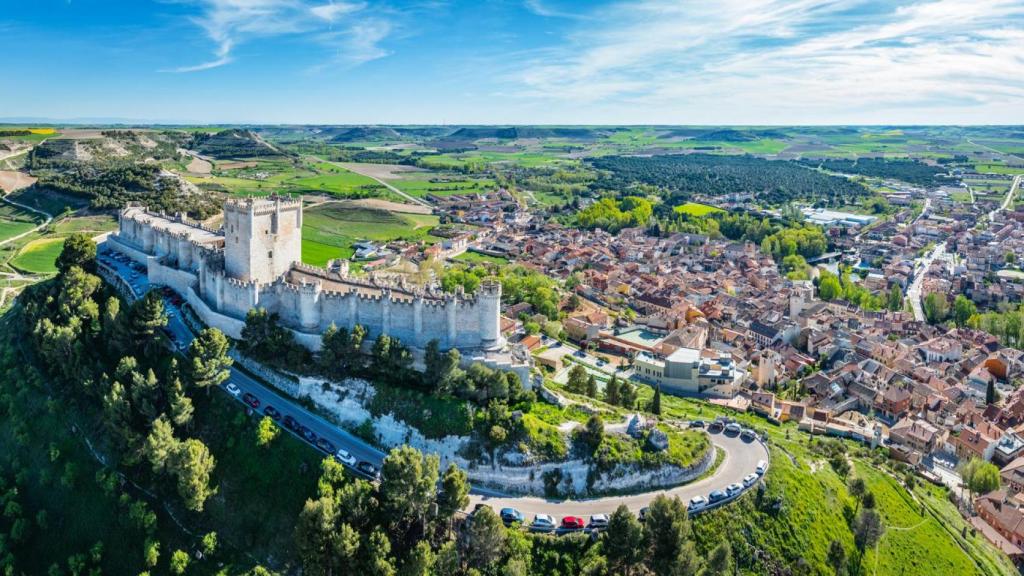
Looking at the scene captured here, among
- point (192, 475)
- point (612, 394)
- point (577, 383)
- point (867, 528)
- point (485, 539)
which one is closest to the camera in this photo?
point (485, 539)

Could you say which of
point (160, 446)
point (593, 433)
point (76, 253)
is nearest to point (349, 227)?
point (76, 253)

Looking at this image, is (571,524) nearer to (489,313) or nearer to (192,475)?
(489,313)

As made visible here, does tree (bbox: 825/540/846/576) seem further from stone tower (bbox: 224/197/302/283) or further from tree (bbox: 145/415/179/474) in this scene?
stone tower (bbox: 224/197/302/283)

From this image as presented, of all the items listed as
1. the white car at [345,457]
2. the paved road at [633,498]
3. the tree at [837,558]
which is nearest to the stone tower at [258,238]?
the white car at [345,457]

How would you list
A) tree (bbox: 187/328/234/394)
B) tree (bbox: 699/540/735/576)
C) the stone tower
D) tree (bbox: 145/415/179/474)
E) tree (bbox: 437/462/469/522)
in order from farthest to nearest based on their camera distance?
1. the stone tower
2. tree (bbox: 187/328/234/394)
3. tree (bbox: 145/415/179/474)
4. tree (bbox: 699/540/735/576)
5. tree (bbox: 437/462/469/522)

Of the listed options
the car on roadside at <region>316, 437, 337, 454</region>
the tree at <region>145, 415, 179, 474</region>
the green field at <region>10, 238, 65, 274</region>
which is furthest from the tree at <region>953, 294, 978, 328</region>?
the green field at <region>10, 238, 65, 274</region>

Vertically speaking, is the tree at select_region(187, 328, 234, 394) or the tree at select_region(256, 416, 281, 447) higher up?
the tree at select_region(187, 328, 234, 394)

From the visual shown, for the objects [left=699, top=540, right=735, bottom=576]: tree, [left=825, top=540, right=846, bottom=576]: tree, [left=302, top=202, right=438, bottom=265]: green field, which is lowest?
[left=825, top=540, right=846, bottom=576]: tree
